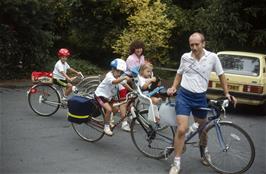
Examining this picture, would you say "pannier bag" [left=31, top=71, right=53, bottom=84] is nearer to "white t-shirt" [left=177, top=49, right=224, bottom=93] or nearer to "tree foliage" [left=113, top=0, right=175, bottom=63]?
"white t-shirt" [left=177, top=49, right=224, bottom=93]

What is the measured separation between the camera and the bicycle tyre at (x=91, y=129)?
7.61 meters

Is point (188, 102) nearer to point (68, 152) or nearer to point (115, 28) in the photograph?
point (68, 152)

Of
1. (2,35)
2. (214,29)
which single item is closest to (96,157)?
(2,35)

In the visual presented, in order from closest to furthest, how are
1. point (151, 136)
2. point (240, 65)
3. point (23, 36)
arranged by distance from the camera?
point (151, 136) → point (240, 65) → point (23, 36)

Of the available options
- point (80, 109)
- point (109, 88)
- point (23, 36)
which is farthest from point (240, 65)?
point (23, 36)

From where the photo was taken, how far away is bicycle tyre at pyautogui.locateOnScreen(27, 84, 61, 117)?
31.6 ft

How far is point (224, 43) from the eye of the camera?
15820 mm

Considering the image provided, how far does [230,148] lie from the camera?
6215 mm

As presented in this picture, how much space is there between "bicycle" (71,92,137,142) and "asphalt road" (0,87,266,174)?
0.12 metres

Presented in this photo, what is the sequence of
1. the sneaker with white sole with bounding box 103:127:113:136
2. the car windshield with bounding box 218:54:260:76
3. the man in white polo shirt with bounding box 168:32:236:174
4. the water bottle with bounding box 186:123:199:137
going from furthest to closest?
the car windshield with bounding box 218:54:260:76, the sneaker with white sole with bounding box 103:127:113:136, the water bottle with bounding box 186:123:199:137, the man in white polo shirt with bounding box 168:32:236:174

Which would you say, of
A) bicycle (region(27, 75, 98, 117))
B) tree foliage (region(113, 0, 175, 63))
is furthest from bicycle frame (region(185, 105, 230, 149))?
tree foliage (region(113, 0, 175, 63))

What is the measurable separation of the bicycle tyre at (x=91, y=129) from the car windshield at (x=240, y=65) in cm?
442

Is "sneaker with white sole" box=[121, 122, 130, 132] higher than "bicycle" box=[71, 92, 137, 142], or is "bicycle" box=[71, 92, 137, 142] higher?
"bicycle" box=[71, 92, 137, 142]

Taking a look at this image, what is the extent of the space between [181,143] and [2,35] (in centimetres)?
947
